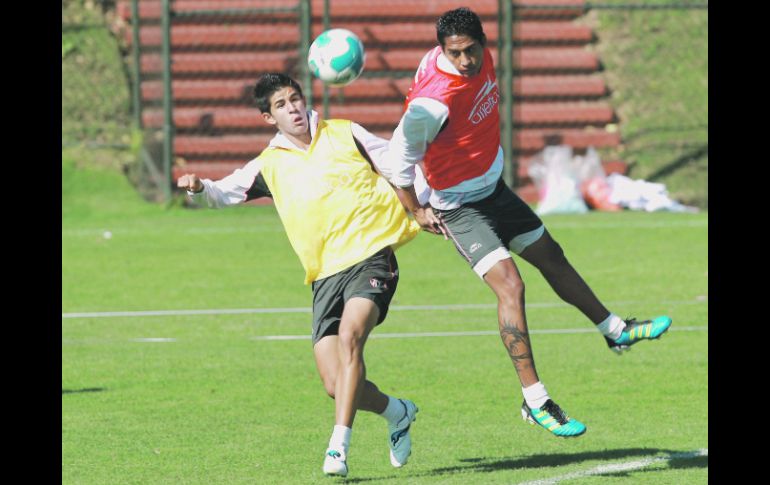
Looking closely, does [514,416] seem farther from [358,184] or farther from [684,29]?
[684,29]

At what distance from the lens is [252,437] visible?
970cm

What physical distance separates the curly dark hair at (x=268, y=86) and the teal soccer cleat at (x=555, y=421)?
240 centimetres

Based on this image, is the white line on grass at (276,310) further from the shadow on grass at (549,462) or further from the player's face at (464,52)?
the player's face at (464,52)

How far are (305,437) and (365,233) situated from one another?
1.59 metres

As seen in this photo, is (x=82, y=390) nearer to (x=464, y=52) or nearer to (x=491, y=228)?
(x=491, y=228)

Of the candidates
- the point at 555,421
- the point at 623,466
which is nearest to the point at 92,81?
the point at 555,421

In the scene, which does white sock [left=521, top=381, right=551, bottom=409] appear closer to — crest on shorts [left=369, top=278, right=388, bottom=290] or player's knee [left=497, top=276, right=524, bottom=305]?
player's knee [left=497, top=276, right=524, bottom=305]

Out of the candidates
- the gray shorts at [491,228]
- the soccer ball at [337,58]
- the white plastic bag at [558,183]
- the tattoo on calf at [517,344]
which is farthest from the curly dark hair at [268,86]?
the white plastic bag at [558,183]

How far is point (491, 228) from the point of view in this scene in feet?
31.0

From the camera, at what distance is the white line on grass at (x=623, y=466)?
8.45 metres

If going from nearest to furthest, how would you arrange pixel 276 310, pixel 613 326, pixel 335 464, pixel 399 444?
pixel 335 464
pixel 399 444
pixel 613 326
pixel 276 310

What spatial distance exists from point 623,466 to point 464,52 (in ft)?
8.68

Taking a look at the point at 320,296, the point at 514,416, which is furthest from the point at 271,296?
the point at 320,296

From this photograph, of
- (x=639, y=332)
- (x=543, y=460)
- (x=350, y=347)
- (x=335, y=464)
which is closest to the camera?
(x=335, y=464)
